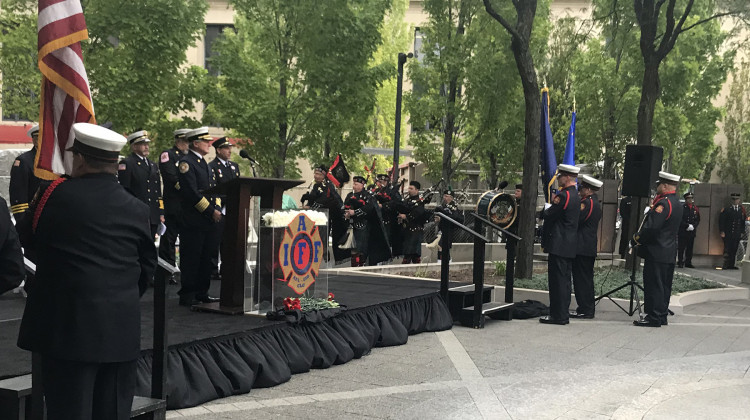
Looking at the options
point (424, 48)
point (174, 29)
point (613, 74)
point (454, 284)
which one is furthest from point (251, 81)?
point (613, 74)

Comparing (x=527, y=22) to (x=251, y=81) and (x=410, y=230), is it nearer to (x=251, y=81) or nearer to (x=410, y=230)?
(x=410, y=230)

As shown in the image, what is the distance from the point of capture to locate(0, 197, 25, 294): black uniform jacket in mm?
3877

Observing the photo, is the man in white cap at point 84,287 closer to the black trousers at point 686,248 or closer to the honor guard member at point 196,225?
the honor guard member at point 196,225

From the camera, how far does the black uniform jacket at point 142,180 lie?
1006cm

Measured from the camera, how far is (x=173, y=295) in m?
9.75

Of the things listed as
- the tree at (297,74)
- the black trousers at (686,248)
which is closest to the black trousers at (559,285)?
the tree at (297,74)

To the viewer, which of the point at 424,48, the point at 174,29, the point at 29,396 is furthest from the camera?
the point at 424,48

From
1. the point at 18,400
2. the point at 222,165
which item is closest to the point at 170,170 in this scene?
the point at 222,165

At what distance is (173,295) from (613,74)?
84.0ft

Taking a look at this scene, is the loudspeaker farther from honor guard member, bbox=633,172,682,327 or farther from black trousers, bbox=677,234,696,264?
black trousers, bbox=677,234,696,264

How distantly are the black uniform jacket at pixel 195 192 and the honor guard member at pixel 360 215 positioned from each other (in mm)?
8186

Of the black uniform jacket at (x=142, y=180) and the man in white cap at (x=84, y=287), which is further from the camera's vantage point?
the black uniform jacket at (x=142, y=180)

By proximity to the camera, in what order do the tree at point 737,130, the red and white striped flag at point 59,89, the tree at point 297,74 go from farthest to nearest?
1. the tree at point 737,130
2. the tree at point 297,74
3. the red and white striped flag at point 59,89

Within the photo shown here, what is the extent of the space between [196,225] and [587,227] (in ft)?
18.9
